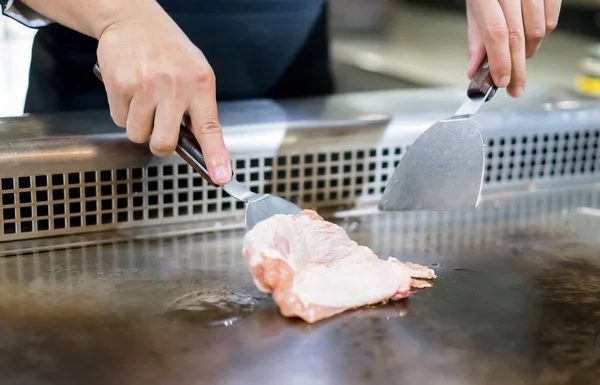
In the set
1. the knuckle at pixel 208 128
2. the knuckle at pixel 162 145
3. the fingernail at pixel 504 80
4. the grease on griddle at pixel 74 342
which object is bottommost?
the grease on griddle at pixel 74 342

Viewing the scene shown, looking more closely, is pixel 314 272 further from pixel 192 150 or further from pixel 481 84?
pixel 481 84

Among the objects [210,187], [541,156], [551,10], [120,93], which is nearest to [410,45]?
[541,156]

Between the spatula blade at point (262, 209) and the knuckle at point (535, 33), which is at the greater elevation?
the knuckle at point (535, 33)

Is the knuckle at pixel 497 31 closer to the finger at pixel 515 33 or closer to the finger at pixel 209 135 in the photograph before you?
the finger at pixel 515 33

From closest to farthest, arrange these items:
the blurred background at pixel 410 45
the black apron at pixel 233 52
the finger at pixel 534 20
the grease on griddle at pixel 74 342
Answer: the grease on griddle at pixel 74 342, the finger at pixel 534 20, the black apron at pixel 233 52, the blurred background at pixel 410 45

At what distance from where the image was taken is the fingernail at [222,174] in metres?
1.10

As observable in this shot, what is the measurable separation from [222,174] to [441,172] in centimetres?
38

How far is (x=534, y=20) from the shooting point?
4.24 feet

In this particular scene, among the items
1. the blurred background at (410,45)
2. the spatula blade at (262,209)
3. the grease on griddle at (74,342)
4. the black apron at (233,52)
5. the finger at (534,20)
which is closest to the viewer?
the grease on griddle at (74,342)

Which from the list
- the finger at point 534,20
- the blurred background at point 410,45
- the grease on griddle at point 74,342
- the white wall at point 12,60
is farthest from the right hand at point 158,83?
the white wall at point 12,60

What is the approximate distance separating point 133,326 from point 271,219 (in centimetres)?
25

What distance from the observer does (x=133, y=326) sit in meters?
1.01

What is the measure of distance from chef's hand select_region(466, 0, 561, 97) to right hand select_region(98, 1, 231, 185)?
48 cm

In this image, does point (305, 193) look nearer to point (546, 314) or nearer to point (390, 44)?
point (546, 314)
